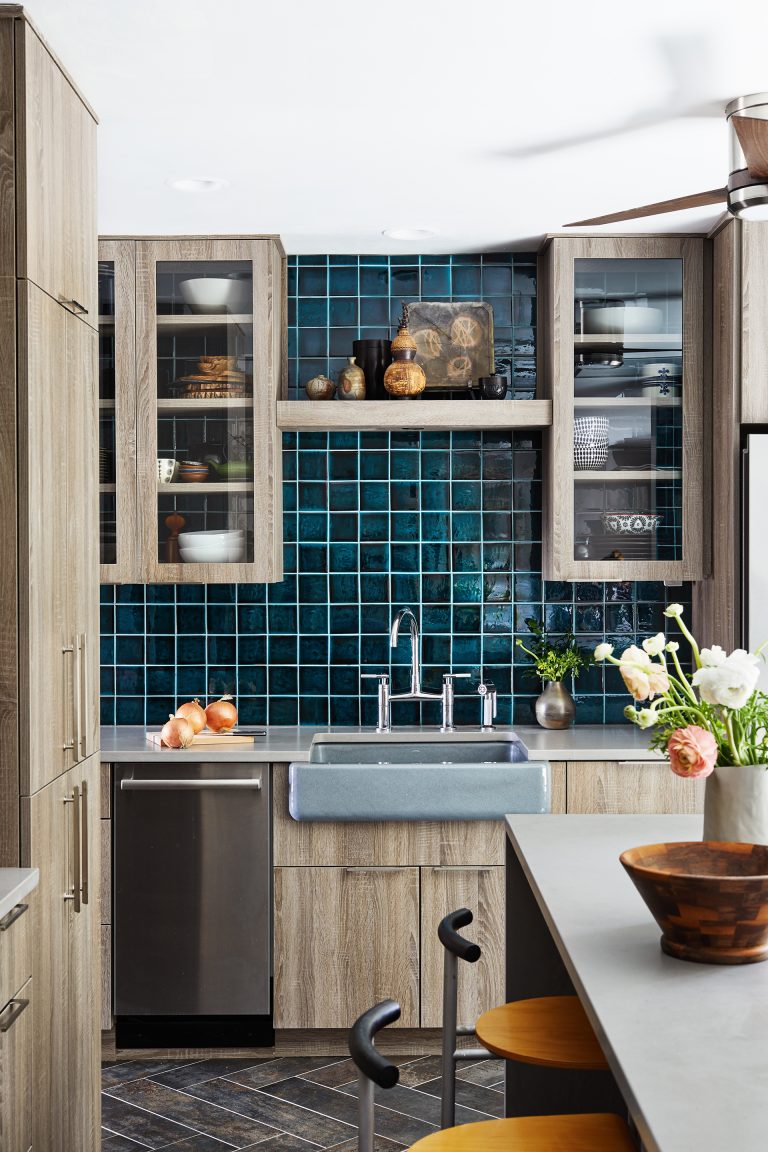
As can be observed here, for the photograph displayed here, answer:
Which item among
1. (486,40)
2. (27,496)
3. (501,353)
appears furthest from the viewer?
(501,353)

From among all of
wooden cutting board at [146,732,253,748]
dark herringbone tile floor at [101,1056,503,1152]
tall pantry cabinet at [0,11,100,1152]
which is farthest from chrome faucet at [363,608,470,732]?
tall pantry cabinet at [0,11,100,1152]

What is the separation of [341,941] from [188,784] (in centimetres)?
66

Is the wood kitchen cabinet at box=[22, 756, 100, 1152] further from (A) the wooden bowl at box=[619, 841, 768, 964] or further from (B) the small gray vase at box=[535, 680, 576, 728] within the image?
(B) the small gray vase at box=[535, 680, 576, 728]

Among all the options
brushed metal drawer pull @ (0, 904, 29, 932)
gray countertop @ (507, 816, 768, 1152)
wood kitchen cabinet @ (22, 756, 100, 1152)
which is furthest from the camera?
wood kitchen cabinet @ (22, 756, 100, 1152)

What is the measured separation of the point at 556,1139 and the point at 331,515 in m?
2.69

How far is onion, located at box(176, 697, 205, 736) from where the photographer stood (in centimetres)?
363

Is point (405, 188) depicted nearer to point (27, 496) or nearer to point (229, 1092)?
point (27, 496)

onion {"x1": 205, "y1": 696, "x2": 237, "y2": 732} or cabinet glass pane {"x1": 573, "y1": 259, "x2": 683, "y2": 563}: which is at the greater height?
cabinet glass pane {"x1": 573, "y1": 259, "x2": 683, "y2": 563}

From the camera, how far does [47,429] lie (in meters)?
2.25

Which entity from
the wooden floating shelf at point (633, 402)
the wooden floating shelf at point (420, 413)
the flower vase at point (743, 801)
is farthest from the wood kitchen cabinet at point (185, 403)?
the flower vase at point (743, 801)

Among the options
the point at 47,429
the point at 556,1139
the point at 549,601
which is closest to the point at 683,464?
the point at 549,601

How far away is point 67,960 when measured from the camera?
240 cm

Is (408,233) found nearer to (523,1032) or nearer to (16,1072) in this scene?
(523,1032)

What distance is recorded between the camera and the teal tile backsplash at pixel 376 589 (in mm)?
4027
